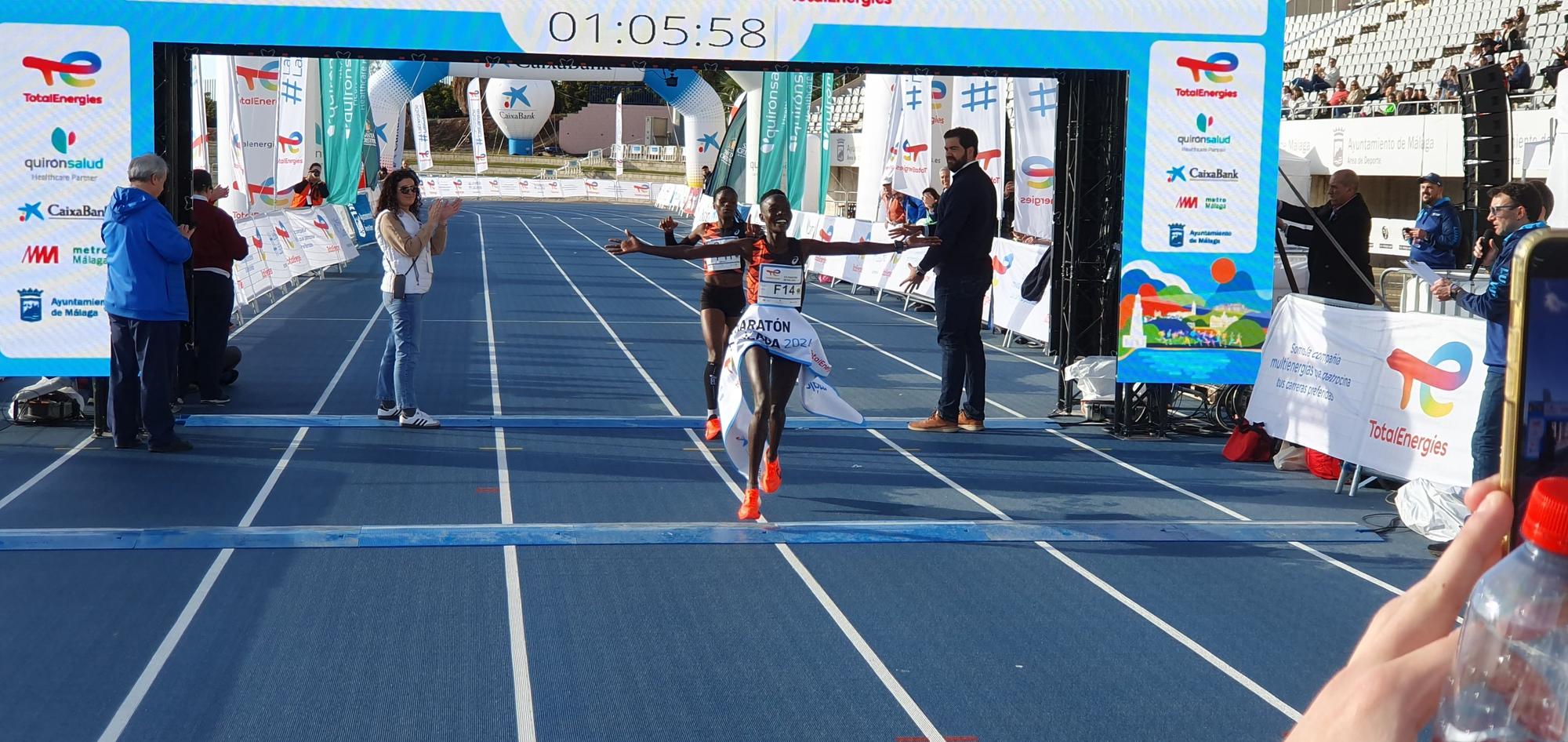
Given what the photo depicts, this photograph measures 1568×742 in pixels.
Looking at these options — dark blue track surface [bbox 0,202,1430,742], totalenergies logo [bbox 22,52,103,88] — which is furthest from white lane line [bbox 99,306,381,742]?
totalenergies logo [bbox 22,52,103,88]

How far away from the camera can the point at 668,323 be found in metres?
18.0

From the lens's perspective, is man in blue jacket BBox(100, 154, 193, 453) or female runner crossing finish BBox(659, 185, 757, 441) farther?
female runner crossing finish BBox(659, 185, 757, 441)

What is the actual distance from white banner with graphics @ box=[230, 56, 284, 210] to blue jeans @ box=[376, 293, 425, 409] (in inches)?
477

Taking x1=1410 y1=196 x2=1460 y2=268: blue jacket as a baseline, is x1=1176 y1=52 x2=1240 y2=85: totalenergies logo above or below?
above

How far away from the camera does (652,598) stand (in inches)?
252

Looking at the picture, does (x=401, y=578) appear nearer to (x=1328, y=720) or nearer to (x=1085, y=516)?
(x=1085, y=516)

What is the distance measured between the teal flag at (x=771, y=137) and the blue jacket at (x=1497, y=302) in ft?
72.0

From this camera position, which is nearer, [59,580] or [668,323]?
[59,580]

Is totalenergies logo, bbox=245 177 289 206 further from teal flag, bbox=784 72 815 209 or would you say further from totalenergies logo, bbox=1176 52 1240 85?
totalenergies logo, bbox=1176 52 1240 85

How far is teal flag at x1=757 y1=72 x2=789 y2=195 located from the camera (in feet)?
94.1

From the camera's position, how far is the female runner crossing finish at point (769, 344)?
7.91 metres

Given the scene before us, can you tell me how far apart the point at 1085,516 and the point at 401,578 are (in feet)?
12.5

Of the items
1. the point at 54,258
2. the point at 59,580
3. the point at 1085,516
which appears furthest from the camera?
the point at 54,258

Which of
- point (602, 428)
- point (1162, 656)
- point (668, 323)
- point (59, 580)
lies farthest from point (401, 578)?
point (668, 323)
